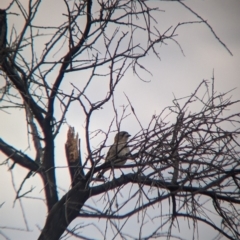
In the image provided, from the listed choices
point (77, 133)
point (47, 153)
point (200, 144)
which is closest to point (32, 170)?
point (47, 153)

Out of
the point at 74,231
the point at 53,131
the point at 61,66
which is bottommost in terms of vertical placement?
the point at 74,231

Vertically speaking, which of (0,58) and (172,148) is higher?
(0,58)

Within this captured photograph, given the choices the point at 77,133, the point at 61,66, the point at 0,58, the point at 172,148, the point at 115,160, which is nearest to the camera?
the point at 172,148

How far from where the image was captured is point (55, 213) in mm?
3988

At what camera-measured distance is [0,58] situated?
3717 mm

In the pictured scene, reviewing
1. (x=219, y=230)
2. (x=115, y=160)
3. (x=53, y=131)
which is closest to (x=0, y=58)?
(x=53, y=131)

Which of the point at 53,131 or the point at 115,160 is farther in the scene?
the point at 53,131

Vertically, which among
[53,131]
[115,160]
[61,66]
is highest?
[61,66]

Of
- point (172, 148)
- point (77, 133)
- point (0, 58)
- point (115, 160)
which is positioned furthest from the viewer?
point (77, 133)

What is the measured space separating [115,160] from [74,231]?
31.3 inches

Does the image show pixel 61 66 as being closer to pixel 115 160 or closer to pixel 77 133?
pixel 77 133

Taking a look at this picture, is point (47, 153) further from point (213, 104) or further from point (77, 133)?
point (213, 104)

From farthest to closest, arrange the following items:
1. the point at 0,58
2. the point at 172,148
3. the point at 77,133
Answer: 1. the point at 77,133
2. the point at 0,58
3. the point at 172,148

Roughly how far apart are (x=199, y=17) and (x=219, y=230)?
1596 mm
